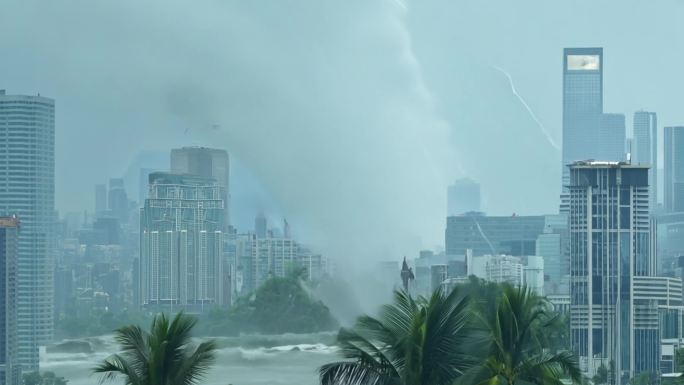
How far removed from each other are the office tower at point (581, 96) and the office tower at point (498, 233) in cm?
4555

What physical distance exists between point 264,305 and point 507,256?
28.5 meters

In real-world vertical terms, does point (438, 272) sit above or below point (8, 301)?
above

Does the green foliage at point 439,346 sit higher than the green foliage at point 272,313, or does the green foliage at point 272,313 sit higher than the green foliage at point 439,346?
the green foliage at point 439,346

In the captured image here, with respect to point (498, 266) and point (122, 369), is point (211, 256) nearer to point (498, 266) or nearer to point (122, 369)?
point (498, 266)

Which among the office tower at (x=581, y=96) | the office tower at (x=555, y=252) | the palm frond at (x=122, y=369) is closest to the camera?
the palm frond at (x=122, y=369)

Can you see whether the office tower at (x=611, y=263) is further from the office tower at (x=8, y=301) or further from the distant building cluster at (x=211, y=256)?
the office tower at (x=8, y=301)

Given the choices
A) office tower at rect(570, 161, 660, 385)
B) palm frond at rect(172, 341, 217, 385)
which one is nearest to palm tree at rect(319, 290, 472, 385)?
palm frond at rect(172, 341, 217, 385)

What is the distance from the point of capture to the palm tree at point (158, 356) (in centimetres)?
1564

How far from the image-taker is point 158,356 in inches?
615

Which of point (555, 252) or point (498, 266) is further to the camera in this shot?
point (555, 252)

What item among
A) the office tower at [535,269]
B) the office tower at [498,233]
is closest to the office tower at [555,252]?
the office tower at [535,269]

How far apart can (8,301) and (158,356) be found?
58867 millimetres

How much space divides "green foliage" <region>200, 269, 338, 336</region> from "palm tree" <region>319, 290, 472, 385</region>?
39.0 meters

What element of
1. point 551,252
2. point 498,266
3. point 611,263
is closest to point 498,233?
point 551,252
